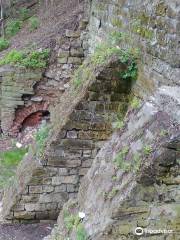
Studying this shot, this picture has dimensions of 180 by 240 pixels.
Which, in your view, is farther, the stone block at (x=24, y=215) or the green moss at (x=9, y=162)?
the green moss at (x=9, y=162)

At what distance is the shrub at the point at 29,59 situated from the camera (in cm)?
1097

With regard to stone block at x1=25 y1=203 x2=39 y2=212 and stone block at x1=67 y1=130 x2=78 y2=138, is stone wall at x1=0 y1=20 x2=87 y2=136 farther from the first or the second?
stone block at x1=25 y1=203 x2=39 y2=212

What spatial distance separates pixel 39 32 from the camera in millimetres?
12609

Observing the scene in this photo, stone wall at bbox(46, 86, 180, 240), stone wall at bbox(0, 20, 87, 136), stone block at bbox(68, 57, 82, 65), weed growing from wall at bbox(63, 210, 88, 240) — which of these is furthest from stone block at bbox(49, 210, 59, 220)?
stone block at bbox(68, 57, 82, 65)

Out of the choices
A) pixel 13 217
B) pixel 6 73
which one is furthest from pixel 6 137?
pixel 13 217

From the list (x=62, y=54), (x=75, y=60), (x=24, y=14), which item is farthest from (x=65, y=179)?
(x=24, y=14)

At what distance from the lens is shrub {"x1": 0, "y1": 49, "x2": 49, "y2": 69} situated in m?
11.0

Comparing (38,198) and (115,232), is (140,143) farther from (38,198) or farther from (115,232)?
(38,198)

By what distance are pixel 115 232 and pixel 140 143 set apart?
2.72 feet

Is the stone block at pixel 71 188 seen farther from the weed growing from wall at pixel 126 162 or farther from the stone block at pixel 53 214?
the weed growing from wall at pixel 126 162

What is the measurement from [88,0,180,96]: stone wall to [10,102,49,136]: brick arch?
3.91 meters

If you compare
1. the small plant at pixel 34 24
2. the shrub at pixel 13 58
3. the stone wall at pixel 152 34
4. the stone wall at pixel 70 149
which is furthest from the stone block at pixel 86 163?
the small plant at pixel 34 24

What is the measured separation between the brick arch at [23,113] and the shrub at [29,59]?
88cm

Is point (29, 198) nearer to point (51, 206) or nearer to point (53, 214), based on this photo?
point (51, 206)
